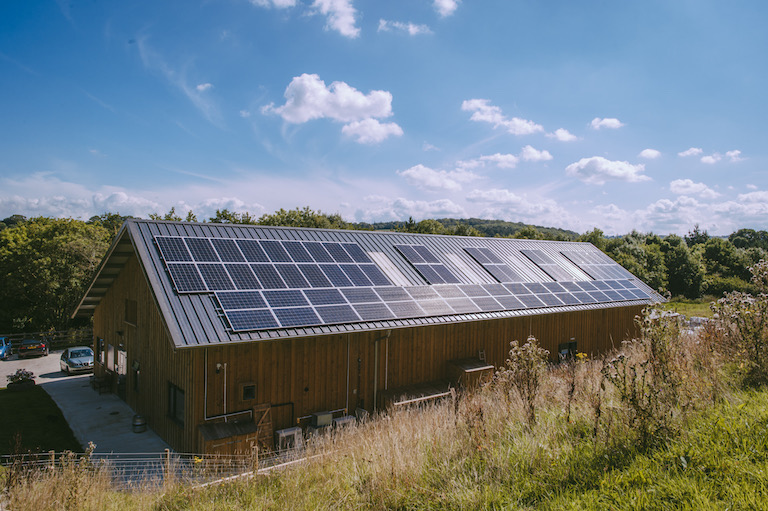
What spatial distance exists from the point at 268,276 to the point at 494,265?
10974mm

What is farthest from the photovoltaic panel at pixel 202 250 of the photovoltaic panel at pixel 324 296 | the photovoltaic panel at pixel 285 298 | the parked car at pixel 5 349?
the parked car at pixel 5 349

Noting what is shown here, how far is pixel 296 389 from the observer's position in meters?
12.2

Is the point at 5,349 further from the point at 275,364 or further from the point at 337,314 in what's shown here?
the point at 337,314

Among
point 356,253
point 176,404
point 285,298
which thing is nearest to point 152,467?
point 176,404

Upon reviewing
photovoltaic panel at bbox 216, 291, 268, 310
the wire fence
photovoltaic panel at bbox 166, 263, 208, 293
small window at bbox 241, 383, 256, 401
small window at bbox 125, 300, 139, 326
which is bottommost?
the wire fence

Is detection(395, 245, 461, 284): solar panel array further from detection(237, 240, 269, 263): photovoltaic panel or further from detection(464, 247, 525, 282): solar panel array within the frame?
detection(237, 240, 269, 263): photovoltaic panel

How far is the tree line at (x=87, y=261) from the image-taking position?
33500 millimetres

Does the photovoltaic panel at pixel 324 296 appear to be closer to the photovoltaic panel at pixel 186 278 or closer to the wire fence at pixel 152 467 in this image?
the photovoltaic panel at pixel 186 278

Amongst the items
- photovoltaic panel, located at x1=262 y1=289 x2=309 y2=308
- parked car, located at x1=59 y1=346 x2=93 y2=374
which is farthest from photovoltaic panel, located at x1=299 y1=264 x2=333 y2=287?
parked car, located at x1=59 y1=346 x2=93 y2=374

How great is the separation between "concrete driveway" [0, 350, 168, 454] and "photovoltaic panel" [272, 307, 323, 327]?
16.9 feet

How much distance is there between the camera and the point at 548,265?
2227cm

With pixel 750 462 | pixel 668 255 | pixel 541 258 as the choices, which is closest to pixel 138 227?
pixel 750 462

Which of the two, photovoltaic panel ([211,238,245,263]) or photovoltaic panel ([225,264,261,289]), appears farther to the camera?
photovoltaic panel ([211,238,245,263])

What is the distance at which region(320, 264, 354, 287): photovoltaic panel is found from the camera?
46.2ft
